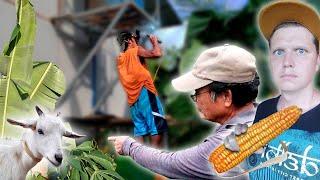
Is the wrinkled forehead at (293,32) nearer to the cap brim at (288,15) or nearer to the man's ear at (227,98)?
the cap brim at (288,15)

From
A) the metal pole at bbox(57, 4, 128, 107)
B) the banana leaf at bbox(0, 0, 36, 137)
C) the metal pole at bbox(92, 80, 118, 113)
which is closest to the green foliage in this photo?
the banana leaf at bbox(0, 0, 36, 137)

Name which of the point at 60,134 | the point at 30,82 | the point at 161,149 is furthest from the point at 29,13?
the point at 161,149

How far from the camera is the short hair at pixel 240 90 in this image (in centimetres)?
307

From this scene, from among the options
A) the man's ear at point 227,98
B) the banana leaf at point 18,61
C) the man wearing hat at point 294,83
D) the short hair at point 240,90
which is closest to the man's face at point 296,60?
the man wearing hat at point 294,83

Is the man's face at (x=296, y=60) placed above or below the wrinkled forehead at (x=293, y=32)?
below

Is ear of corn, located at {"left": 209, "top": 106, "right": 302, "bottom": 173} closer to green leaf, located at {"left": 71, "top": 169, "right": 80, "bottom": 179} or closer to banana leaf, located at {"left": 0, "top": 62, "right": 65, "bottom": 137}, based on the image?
green leaf, located at {"left": 71, "top": 169, "right": 80, "bottom": 179}

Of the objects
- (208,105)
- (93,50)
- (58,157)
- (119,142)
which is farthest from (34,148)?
(93,50)

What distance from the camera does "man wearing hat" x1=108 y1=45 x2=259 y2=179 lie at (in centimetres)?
304

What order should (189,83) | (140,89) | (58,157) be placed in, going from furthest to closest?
(140,89) < (189,83) < (58,157)

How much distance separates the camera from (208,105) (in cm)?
310

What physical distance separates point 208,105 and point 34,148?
83cm

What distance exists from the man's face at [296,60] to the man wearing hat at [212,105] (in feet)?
0.45

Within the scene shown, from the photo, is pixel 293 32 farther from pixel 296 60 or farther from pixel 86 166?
pixel 86 166

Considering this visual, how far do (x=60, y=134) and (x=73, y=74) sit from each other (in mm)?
4074
